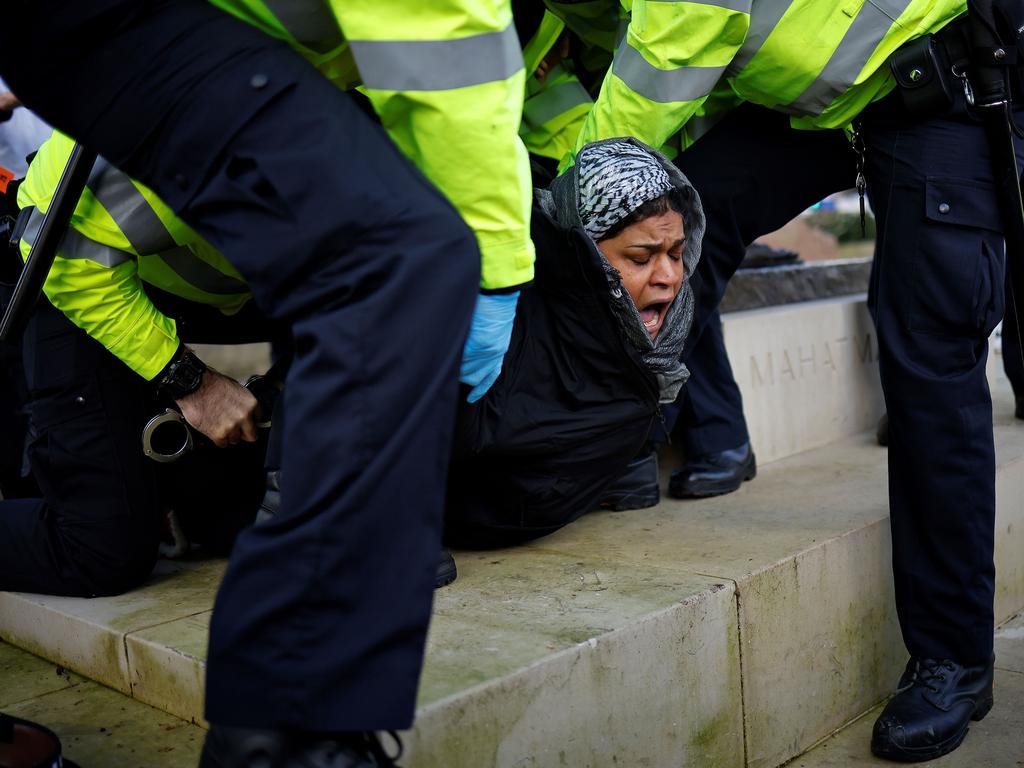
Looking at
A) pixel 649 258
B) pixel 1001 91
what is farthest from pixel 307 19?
pixel 1001 91

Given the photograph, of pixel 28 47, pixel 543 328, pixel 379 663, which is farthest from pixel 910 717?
pixel 28 47

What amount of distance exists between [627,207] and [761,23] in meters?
0.47

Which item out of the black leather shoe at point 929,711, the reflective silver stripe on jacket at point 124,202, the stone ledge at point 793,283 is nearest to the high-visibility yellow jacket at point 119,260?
the reflective silver stripe on jacket at point 124,202

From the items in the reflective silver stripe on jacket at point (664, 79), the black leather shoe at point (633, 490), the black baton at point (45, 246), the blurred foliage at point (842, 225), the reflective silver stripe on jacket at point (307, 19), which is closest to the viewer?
the reflective silver stripe on jacket at point (307, 19)

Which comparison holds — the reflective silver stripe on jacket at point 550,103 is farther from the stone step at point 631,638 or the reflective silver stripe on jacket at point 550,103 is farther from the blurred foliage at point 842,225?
the blurred foliage at point 842,225

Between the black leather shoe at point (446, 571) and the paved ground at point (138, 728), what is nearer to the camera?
the paved ground at point (138, 728)

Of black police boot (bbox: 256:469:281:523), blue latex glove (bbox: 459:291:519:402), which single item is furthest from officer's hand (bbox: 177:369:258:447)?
blue latex glove (bbox: 459:291:519:402)

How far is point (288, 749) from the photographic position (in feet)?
4.15

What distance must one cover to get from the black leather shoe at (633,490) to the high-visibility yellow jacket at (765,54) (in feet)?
3.03

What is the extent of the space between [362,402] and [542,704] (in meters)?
0.83

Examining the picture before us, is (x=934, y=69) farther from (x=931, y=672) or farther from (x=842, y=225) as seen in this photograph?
(x=842, y=225)

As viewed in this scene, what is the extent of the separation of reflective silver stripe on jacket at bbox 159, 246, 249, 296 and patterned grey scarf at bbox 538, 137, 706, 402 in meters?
0.69

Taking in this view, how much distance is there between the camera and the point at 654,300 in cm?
246

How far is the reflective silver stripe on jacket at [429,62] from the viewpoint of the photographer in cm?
136
